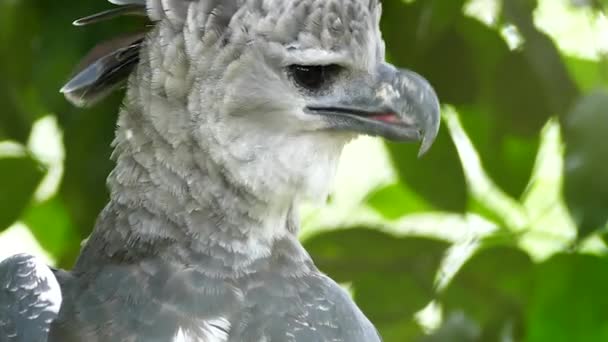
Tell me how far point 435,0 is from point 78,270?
603 millimetres

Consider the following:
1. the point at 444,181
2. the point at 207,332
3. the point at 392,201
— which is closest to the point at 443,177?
the point at 444,181

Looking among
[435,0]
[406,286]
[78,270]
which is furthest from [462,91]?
[78,270]

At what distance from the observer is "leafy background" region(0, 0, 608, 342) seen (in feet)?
5.23

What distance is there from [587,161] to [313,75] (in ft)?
1.24

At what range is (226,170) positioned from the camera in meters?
1.33

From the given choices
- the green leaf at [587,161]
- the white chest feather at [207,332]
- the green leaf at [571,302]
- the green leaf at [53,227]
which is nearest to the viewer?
the white chest feather at [207,332]

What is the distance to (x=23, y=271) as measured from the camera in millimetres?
1322

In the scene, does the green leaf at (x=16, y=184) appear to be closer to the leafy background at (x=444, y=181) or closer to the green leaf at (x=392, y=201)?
the leafy background at (x=444, y=181)

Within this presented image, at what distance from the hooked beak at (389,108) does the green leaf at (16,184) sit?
492 mm

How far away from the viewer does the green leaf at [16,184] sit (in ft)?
5.29

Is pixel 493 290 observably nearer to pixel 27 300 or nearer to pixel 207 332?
pixel 207 332

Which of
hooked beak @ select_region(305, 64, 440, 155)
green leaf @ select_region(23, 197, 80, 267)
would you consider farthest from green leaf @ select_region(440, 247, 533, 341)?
green leaf @ select_region(23, 197, 80, 267)

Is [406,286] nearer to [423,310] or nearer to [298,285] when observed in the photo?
[423,310]

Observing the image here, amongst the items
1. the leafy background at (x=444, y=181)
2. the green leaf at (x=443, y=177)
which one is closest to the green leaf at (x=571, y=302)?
the leafy background at (x=444, y=181)
